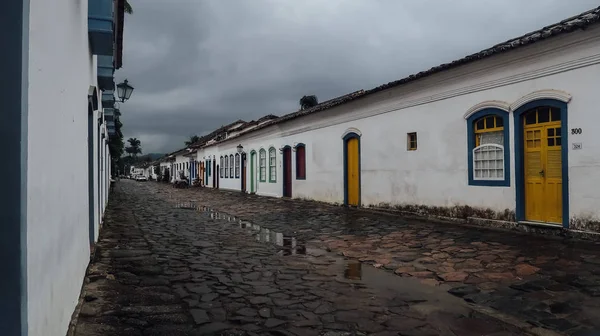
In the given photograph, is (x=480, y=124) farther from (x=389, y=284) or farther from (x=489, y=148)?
(x=389, y=284)

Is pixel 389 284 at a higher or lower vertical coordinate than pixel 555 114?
lower

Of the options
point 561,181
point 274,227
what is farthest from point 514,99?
point 274,227

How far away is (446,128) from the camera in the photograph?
10.3 metres

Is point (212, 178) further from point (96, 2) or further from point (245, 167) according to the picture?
point (96, 2)

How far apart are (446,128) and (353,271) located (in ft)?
19.7

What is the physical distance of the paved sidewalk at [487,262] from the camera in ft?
13.5

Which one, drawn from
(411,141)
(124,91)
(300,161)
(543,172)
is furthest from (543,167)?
(124,91)

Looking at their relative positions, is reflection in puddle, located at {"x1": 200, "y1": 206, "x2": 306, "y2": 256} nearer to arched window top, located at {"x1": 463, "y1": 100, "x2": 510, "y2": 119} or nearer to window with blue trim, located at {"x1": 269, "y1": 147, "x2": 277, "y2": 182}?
arched window top, located at {"x1": 463, "y1": 100, "x2": 510, "y2": 119}

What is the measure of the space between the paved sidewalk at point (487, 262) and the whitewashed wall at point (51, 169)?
3849 millimetres

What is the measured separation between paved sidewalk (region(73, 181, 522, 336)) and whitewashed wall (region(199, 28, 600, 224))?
4.41m

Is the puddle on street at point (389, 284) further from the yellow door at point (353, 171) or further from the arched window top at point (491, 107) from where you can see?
the yellow door at point (353, 171)

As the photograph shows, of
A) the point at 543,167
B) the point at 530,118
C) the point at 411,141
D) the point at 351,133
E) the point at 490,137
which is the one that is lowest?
the point at 543,167

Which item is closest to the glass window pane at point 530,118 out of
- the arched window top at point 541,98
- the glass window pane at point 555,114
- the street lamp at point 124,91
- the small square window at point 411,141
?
the arched window top at point 541,98

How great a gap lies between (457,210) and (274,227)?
14.7ft
